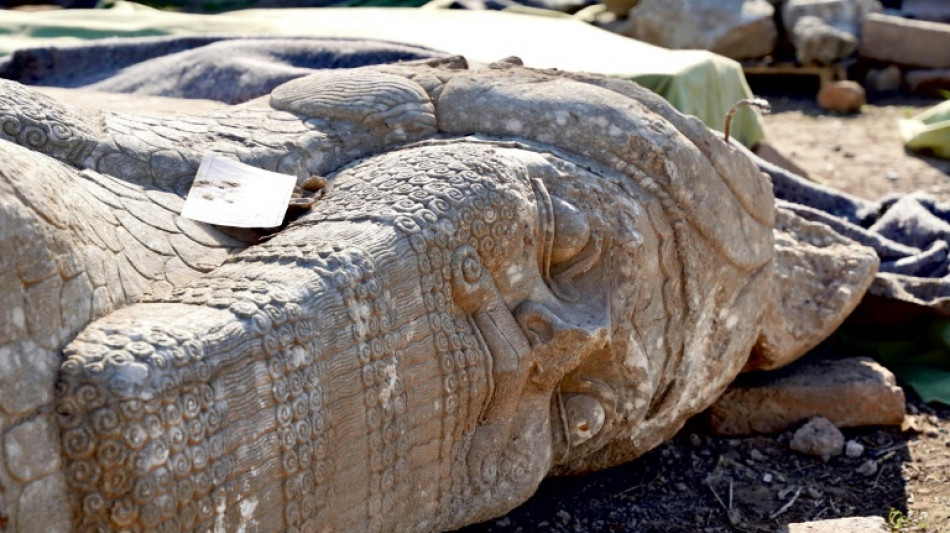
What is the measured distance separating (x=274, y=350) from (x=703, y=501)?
1541mm

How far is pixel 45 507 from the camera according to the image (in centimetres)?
179

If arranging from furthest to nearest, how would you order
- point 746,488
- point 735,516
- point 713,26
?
point 713,26 < point 746,488 < point 735,516

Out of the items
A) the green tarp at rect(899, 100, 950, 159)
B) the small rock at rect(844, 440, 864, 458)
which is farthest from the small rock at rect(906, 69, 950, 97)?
the small rock at rect(844, 440, 864, 458)

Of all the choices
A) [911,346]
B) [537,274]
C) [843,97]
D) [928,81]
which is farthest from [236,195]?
[928,81]

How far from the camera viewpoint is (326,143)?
2.72 meters

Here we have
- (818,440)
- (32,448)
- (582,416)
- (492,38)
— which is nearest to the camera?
(32,448)

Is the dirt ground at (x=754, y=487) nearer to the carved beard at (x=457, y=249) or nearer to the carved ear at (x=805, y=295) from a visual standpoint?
the carved ear at (x=805, y=295)

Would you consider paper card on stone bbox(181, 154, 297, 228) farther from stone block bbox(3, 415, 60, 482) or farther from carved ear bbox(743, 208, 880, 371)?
carved ear bbox(743, 208, 880, 371)

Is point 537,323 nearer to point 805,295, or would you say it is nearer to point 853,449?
point 805,295

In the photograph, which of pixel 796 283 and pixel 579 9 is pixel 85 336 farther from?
pixel 579 9

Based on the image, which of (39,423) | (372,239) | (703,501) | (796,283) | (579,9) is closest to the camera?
(39,423)

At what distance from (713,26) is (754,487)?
5525mm

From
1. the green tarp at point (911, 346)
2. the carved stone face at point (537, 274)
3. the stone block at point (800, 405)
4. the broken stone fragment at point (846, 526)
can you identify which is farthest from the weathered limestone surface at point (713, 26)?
the broken stone fragment at point (846, 526)

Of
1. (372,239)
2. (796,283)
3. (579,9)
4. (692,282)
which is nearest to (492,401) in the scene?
(372,239)
